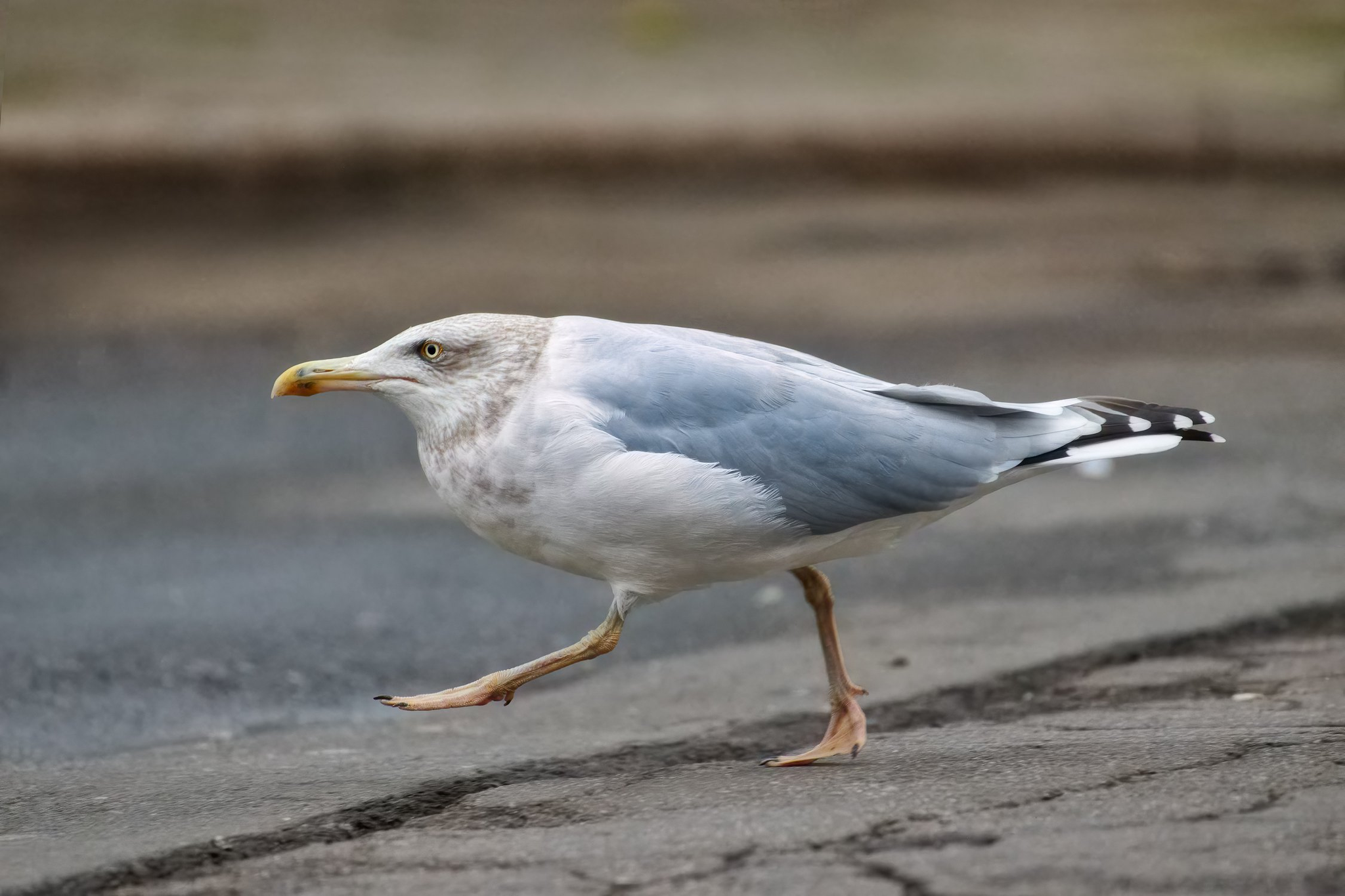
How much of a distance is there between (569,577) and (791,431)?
268 centimetres

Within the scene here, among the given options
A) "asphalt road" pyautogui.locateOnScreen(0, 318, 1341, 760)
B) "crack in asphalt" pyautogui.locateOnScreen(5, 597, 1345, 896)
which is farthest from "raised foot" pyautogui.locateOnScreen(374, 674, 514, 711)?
"asphalt road" pyautogui.locateOnScreen(0, 318, 1341, 760)

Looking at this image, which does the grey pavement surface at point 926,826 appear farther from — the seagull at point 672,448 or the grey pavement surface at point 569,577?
the seagull at point 672,448

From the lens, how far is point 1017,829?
110 inches

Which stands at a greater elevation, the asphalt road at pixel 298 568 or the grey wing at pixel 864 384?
the grey wing at pixel 864 384

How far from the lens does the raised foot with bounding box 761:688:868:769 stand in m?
3.51

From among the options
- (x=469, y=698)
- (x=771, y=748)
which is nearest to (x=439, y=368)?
(x=469, y=698)

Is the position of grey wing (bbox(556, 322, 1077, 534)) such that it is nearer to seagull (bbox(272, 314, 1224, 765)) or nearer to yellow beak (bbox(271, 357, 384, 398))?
seagull (bbox(272, 314, 1224, 765))

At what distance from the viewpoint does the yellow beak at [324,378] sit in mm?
3426

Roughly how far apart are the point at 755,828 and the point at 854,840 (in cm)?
19

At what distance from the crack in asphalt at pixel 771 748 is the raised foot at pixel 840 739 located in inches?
12.1

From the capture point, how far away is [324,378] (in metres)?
3.43

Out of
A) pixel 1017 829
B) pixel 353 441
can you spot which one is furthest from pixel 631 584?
pixel 353 441

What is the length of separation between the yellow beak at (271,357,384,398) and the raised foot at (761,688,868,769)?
125cm

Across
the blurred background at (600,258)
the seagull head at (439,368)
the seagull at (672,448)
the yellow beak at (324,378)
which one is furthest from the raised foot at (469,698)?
the blurred background at (600,258)
